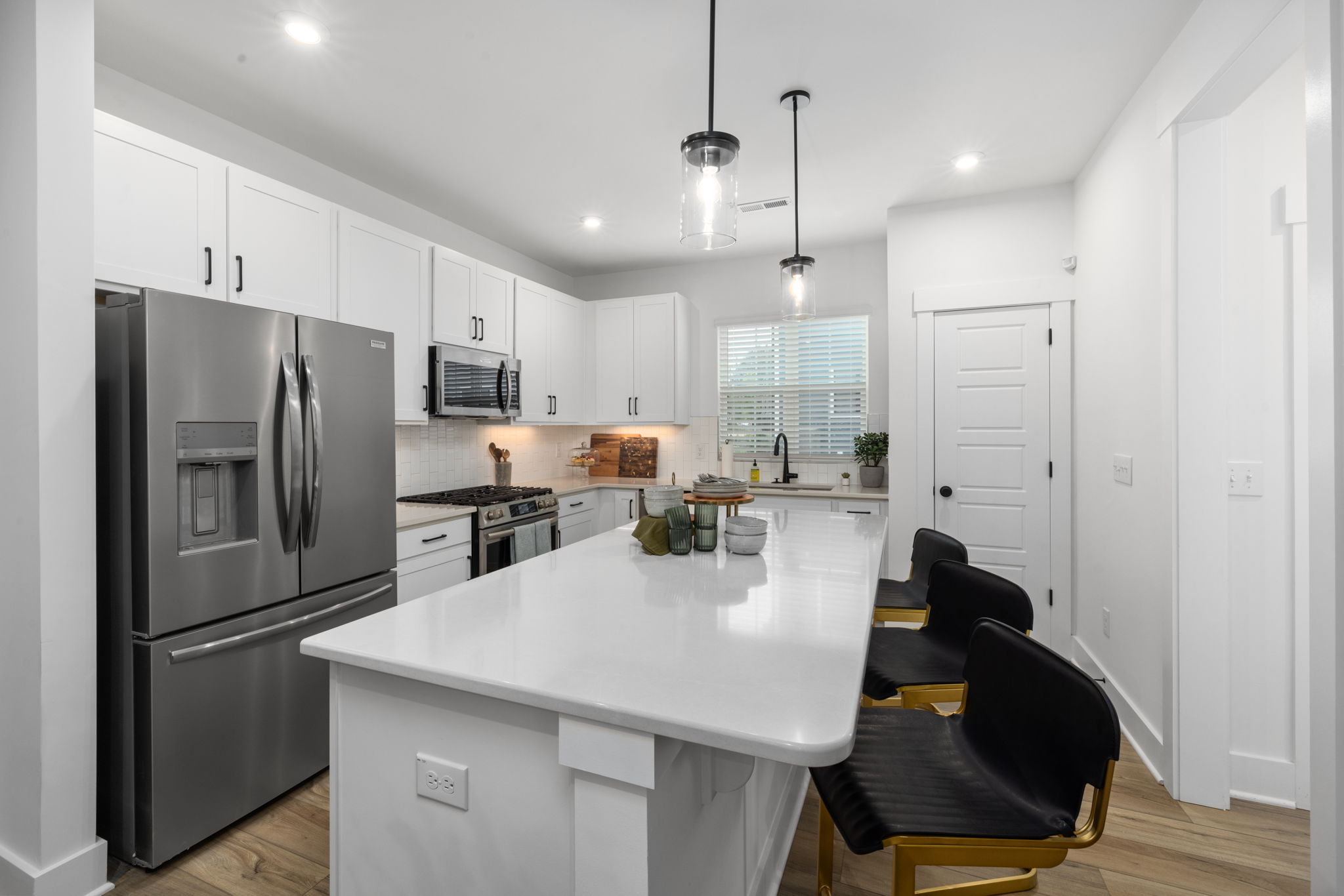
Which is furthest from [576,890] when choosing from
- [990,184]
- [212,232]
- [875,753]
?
[990,184]

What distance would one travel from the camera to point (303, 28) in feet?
6.89

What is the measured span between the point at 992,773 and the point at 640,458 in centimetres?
409

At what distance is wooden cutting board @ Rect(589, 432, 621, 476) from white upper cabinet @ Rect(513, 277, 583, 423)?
16.9 inches

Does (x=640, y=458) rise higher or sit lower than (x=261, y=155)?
lower

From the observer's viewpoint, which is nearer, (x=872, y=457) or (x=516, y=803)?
(x=516, y=803)

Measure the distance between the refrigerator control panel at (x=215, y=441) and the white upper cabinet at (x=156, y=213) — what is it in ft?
1.86

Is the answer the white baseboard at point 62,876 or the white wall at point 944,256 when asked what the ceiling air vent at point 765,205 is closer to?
the white wall at point 944,256

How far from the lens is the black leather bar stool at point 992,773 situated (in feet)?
3.56

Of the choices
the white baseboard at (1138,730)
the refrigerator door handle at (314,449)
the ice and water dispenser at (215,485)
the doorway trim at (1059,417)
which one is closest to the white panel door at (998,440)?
the doorway trim at (1059,417)

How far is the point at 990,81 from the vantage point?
8.15 feet

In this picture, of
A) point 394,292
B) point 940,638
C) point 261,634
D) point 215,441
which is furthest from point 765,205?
point 261,634

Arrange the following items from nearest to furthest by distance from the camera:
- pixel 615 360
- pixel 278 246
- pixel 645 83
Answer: pixel 645 83 → pixel 278 246 → pixel 615 360

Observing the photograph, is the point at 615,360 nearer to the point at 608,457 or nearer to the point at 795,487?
the point at 608,457

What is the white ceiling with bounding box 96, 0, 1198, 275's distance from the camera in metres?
2.07
